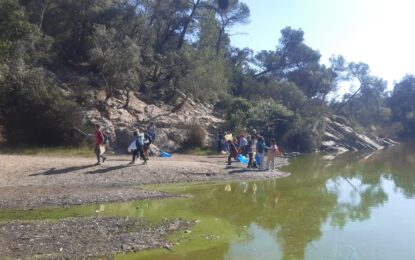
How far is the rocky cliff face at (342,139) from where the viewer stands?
58656mm

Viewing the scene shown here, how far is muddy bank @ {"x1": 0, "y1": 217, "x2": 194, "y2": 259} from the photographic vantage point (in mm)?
11312

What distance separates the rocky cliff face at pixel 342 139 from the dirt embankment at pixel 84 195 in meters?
32.1

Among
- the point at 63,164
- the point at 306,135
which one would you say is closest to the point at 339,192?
the point at 63,164

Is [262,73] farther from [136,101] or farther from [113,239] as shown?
[113,239]

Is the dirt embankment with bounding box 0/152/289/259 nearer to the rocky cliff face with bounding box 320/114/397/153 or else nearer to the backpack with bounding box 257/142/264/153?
the backpack with bounding box 257/142/264/153

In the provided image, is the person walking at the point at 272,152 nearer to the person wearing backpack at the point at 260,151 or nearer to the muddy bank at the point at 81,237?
the person wearing backpack at the point at 260,151

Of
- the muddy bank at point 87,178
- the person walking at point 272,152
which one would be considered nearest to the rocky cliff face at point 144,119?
the muddy bank at point 87,178

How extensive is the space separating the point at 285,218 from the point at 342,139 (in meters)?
49.9

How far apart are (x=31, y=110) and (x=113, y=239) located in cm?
2079

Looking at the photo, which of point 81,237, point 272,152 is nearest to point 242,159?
point 272,152

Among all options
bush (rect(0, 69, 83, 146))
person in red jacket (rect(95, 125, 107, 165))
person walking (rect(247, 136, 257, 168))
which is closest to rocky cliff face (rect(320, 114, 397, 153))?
person walking (rect(247, 136, 257, 168))

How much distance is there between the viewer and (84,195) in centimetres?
1827

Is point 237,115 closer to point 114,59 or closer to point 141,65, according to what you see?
point 141,65

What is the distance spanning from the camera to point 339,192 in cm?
2378
